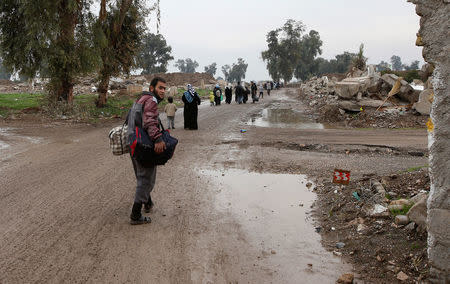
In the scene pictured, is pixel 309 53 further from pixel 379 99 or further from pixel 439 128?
pixel 439 128

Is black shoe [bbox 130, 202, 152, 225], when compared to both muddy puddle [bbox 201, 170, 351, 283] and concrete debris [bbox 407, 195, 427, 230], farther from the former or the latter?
concrete debris [bbox 407, 195, 427, 230]

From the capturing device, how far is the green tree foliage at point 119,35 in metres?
17.1

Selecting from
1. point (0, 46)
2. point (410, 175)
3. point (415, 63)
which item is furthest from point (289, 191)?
point (415, 63)

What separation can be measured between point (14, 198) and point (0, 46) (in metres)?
11.3

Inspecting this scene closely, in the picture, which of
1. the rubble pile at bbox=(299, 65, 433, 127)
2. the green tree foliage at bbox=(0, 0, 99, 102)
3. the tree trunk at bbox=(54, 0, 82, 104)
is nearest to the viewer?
the green tree foliage at bbox=(0, 0, 99, 102)

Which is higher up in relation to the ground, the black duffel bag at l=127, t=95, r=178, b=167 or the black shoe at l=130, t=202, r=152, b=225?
the black duffel bag at l=127, t=95, r=178, b=167

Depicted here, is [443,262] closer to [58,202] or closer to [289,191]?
[289,191]

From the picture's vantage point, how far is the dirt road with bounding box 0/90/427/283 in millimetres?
3699

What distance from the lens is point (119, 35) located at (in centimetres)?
1808

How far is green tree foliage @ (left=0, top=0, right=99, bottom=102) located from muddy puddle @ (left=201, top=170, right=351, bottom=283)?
9.89 m

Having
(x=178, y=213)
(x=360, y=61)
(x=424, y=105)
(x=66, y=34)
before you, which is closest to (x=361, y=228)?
(x=178, y=213)

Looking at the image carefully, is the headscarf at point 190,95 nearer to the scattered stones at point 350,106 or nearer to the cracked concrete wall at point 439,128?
the scattered stones at point 350,106

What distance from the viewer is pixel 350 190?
5.79 m

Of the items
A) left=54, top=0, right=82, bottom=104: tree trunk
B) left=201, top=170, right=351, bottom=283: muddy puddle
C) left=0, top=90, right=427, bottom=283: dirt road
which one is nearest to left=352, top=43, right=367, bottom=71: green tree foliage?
left=0, top=90, right=427, bottom=283: dirt road
